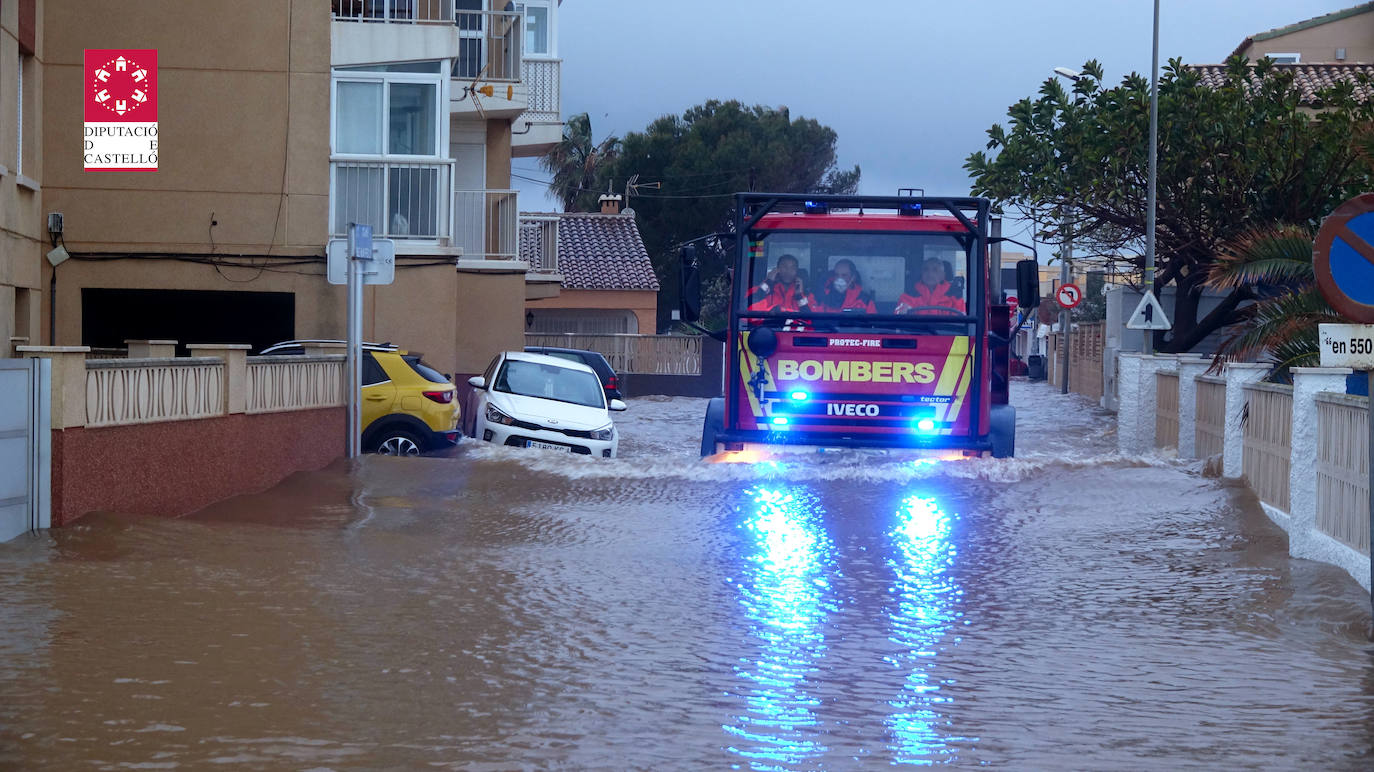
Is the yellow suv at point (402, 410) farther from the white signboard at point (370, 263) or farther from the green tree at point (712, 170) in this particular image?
the green tree at point (712, 170)

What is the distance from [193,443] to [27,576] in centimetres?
335

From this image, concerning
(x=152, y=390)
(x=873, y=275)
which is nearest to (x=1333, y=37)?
(x=873, y=275)

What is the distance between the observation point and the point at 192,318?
25438 millimetres

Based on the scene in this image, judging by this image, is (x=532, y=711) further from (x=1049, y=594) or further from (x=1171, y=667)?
(x=1049, y=594)

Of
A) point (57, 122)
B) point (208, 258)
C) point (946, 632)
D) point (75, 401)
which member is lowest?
point (946, 632)

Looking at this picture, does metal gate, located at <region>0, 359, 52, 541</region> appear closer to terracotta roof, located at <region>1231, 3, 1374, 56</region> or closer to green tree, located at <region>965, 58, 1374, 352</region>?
green tree, located at <region>965, 58, 1374, 352</region>

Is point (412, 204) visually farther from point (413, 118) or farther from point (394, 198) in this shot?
point (413, 118)

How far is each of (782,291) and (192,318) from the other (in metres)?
14.0

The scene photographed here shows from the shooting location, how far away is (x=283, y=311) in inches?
944

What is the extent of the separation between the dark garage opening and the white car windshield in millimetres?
3547

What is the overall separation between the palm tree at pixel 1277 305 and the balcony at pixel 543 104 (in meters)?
17.1

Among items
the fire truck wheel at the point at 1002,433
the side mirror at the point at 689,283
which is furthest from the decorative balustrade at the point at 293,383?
the fire truck wheel at the point at 1002,433

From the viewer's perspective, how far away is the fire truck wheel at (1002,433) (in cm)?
1488

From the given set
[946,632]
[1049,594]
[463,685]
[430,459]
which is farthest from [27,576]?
[430,459]
